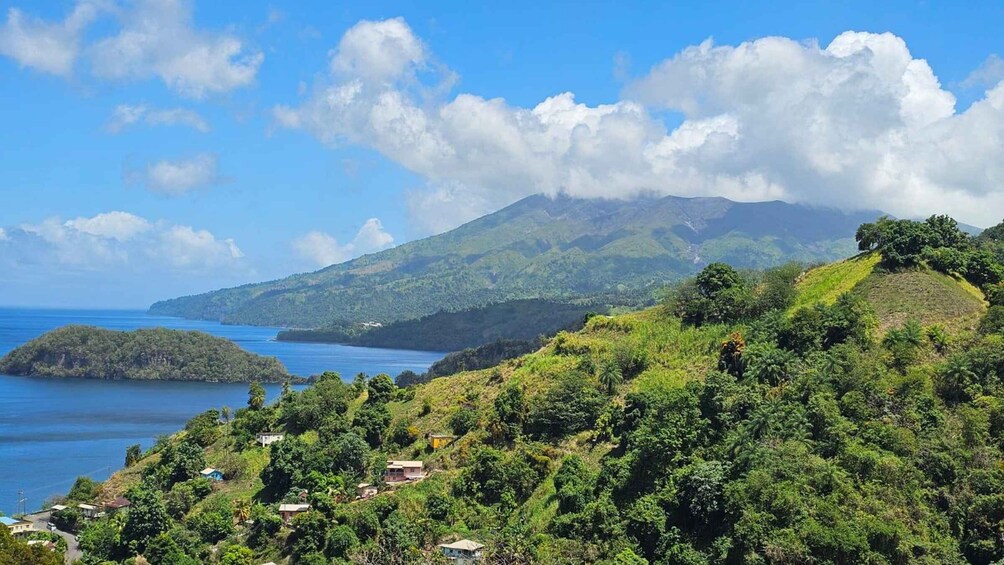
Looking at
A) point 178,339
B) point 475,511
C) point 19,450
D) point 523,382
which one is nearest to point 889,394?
point 475,511

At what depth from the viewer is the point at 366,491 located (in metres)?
44.6

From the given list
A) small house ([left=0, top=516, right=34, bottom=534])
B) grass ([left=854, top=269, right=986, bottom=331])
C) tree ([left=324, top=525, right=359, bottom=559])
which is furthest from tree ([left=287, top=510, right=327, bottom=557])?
grass ([left=854, top=269, right=986, bottom=331])

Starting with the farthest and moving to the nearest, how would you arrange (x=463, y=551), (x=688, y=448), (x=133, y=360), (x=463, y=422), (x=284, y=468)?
1. (x=133, y=360)
2. (x=463, y=422)
3. (x=284, y=468)
4. (x=688, y=448)
5. (x=463, y=551)

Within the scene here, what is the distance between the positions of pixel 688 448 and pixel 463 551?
34.1ft

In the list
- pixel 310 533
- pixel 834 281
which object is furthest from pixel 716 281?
pixel 310 533

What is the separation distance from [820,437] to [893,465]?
12.5ft

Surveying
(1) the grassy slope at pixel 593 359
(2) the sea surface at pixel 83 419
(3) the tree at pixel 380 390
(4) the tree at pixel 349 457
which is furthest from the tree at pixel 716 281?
(2) the sea surface at pixel 83 419

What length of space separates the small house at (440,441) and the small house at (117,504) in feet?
64.0

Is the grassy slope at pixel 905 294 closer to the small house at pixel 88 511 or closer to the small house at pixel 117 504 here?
the small house at pixel 117 504

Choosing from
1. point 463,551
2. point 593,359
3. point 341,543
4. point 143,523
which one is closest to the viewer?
point 463,551

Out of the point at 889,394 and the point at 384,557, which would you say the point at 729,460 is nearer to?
the point at 889,394

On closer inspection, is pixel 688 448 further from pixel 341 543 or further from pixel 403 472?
pixel 403 472

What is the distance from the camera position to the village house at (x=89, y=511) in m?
52.1

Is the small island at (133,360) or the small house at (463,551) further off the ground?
the small island at (133,360)
